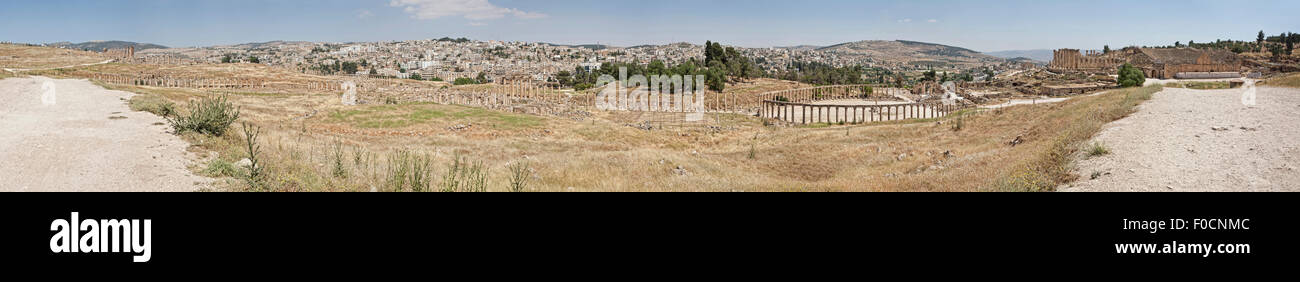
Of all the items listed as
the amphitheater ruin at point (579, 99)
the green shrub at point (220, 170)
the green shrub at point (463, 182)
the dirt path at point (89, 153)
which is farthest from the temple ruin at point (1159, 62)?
the dirt path at point (89, 153)

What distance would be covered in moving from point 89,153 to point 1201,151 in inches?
679

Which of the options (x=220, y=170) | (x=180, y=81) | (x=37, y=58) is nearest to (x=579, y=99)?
(x=180, y=81)

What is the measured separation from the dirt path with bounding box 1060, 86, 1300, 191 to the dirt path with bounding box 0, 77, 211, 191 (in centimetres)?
1242

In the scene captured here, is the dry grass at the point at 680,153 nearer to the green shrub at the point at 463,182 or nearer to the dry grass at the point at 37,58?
the green shrub at the point at 463,182

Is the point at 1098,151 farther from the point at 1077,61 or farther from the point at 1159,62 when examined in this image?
the point at 1159,62

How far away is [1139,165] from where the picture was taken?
885 centimetres

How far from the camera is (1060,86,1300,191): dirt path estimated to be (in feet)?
25.7

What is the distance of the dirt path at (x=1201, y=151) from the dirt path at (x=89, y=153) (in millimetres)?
12424

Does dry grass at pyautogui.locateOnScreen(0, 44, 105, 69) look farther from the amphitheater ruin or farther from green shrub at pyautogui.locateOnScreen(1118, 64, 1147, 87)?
green shrub at pyautogui.locateOnScreen(1118, 64, 1147, 87)
